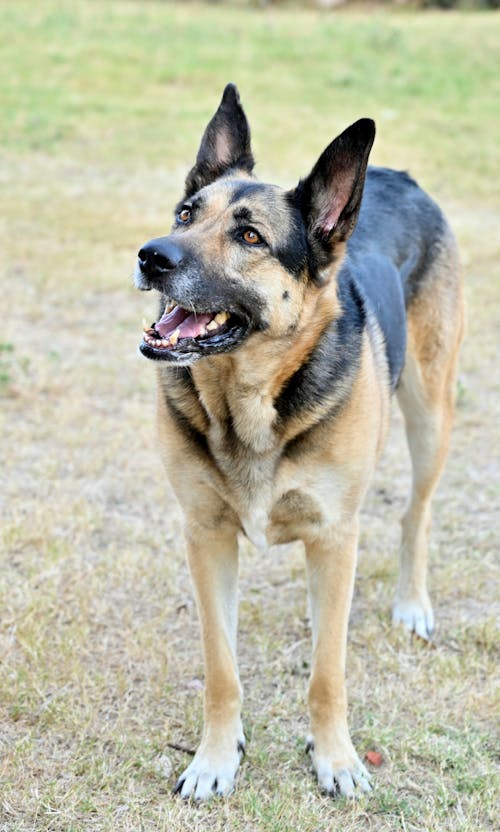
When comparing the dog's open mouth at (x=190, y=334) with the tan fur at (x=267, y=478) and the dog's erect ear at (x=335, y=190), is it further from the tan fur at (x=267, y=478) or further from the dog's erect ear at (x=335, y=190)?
the dog's erect ear at (x=335, y=190)

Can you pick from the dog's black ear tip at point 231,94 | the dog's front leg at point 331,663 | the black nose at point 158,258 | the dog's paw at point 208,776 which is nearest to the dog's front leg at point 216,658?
the dog's paw at point 208,776

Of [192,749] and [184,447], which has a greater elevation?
[184,447]

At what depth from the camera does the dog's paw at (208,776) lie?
126 inches

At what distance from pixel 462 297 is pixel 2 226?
656cm

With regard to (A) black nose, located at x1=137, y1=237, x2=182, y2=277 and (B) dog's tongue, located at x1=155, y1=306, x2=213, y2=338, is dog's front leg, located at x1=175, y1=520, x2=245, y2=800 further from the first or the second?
(A) black nose, located at x1=137, y1=237, x2=182, y2=277

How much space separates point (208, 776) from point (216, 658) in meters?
0.39

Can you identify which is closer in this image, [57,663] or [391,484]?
[57,663]

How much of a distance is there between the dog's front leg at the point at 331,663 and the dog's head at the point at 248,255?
0.78 metres

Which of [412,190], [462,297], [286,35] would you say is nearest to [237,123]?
[412,190]

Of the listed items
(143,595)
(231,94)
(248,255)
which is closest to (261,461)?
(248,255)

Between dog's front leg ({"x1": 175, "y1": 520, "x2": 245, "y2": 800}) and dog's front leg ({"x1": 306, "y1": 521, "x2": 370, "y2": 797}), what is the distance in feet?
0.91

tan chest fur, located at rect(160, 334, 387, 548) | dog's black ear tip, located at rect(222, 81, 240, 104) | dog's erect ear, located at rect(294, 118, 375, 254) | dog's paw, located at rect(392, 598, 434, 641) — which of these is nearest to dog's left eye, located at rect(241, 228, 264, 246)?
dog's erect ear, located at rect(294, 118, 375, 254)

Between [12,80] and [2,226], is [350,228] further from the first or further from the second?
[12,80]

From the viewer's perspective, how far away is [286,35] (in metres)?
19.8
